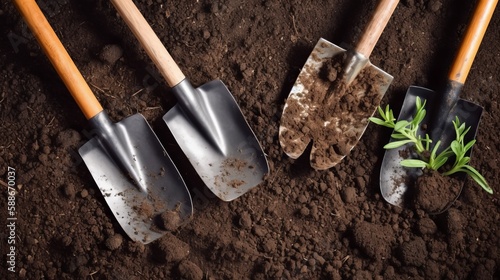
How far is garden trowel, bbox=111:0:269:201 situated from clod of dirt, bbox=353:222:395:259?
588mm

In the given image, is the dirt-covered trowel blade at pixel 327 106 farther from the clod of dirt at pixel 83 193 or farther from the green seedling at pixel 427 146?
the clod of dirt at pixel 83 193

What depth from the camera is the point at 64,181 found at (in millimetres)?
2758

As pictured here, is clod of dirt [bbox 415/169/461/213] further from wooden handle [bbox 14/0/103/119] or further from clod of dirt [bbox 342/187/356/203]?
wooden handle [bbox 14/0/103/119]

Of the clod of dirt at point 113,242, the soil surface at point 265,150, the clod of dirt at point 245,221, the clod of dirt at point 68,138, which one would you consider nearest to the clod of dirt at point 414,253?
the soil surface at point 265,150

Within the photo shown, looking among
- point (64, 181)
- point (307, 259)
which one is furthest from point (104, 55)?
point (307, 259)

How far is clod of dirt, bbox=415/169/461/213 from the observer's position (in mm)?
2627

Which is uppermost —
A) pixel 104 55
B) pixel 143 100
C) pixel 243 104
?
pixel 104 55

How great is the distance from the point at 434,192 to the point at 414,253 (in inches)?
13.1

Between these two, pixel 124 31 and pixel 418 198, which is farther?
pixel 124 31

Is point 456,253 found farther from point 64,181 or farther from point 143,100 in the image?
point 64,181

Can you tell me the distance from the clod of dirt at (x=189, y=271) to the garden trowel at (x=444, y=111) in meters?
1.06

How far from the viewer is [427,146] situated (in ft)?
8.80

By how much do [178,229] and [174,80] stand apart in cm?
80

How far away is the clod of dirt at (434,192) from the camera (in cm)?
263
